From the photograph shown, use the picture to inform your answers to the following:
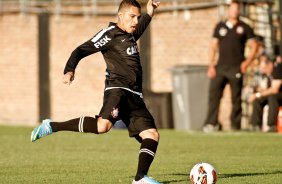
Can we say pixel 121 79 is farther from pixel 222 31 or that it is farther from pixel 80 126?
pixel 222 31

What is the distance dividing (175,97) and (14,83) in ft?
25.1

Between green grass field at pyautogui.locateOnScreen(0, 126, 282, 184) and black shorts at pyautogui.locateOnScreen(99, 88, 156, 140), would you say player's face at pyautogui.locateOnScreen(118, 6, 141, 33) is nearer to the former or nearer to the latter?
black shorts at pyautogui.locateOnScreen(99, 88, 156, 140)

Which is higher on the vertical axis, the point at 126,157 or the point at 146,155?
the point at 146,155

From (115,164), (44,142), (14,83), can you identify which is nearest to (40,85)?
(14,83)

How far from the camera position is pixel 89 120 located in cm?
1073

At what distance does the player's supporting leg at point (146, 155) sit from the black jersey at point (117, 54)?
0.57 metres

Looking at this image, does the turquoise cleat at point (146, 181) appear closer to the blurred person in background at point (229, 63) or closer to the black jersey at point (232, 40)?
the blurred person in background at point (229, 63)

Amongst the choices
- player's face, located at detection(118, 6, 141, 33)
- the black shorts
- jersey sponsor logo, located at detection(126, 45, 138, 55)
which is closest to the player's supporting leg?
the black shorts

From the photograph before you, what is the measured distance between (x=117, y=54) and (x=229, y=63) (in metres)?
9.24

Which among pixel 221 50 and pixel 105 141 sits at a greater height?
pixel 221 50

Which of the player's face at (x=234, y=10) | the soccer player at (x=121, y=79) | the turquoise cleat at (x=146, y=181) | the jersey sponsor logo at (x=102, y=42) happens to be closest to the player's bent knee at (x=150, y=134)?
the soccer player at (x=121, y=79)

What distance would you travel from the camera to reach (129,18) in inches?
422

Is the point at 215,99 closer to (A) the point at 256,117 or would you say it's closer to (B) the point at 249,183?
(A) the point at 256,117

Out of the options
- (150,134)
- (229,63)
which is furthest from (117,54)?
(229,63)
